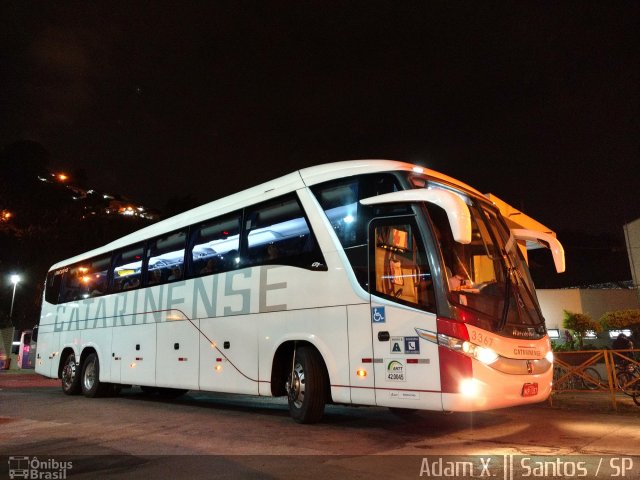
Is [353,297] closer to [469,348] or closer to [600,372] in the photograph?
[469,348]

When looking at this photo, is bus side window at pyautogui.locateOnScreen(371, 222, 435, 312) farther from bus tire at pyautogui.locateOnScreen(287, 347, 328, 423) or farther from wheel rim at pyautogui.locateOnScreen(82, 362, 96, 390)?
wheel rim at pyautogui.locateOnScreen(82, 362, 96, 390)

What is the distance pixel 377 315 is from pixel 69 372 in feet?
36.2

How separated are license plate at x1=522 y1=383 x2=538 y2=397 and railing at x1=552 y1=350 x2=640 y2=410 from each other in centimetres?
400

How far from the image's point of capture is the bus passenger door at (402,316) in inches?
234

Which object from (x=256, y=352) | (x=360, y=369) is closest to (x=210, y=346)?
(x=256, y=352)

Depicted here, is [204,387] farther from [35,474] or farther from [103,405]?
[35,474]

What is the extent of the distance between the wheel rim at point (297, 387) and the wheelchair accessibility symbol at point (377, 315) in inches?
65.8

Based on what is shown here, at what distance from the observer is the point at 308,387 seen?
23.7 feet

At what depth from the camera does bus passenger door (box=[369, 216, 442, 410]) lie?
19.5ft

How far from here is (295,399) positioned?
7559 mm

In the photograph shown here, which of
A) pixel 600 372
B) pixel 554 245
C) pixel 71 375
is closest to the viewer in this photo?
pixel 554 245

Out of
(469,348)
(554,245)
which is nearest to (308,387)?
(469,348)

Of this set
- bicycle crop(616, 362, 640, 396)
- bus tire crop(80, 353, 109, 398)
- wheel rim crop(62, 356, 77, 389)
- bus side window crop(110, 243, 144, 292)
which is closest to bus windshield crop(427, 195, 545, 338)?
bicycle crop(616, 362, 640, 396)

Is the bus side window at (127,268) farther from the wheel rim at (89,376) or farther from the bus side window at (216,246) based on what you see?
the bus side window at (216,246)
